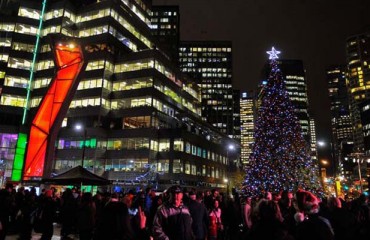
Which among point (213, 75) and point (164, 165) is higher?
point (213, 75)

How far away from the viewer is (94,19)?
213 ft

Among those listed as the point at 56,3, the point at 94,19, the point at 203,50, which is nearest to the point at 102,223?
the point at 94,19

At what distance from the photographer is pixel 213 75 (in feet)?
552

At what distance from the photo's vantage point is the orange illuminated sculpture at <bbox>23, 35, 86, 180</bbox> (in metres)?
28.2

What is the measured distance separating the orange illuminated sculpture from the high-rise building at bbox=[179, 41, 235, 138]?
434 ft

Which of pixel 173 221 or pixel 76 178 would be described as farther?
pixel 76 178

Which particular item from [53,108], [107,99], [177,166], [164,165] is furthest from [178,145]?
[53,108]

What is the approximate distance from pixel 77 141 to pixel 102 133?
4.84 metres

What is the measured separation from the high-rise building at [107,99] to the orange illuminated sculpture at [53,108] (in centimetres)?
2501

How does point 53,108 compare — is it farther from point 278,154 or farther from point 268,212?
point 268,212

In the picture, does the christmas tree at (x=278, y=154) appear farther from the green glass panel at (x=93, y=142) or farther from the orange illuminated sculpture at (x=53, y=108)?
the green glass panel at (x=93, y=142)

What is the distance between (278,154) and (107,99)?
42237 millimetres

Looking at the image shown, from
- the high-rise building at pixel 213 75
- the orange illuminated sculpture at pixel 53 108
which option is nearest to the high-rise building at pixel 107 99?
the orange illuminated sculpture at pixel 53 108

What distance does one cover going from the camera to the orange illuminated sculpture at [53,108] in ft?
92.7
